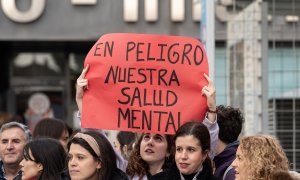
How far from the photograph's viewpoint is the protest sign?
6031 mm

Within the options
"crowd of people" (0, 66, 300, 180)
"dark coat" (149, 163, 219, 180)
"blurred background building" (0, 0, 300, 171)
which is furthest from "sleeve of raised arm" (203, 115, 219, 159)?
"blurred background building" (0, 0, 300, 171)

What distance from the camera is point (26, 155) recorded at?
19.9 ft

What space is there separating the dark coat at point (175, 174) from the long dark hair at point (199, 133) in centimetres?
4

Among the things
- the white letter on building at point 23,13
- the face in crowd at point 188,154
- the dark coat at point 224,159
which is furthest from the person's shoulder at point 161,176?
the white letter on building at point 23,13

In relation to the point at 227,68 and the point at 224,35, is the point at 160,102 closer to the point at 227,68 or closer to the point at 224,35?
the point at 227,68

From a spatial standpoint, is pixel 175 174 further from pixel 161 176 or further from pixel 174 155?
pixel 174 155

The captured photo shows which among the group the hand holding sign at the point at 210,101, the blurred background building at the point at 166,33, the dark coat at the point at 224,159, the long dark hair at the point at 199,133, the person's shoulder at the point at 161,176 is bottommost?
the person's shoulder at the point at 161,176

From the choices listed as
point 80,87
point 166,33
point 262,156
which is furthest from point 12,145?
point 166,33

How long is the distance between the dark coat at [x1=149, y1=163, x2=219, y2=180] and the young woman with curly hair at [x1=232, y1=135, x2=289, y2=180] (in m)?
0.40

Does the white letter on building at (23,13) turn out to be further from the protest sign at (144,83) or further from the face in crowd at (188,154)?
the face in crowd at (188,154)

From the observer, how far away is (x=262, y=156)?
16.3ft

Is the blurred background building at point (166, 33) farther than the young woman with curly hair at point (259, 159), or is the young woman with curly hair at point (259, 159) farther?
the blurred background building at point (166, 33)

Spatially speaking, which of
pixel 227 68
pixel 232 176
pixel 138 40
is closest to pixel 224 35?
pixel 227 68

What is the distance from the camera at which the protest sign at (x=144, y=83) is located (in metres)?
6.03
